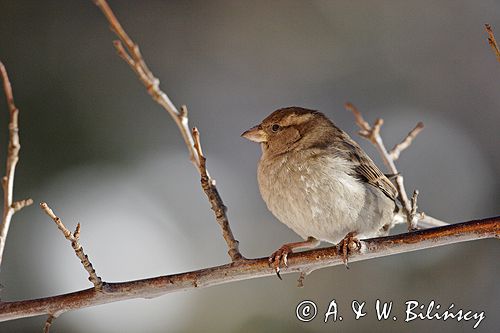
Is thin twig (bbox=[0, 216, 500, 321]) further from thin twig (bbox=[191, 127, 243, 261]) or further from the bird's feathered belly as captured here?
the bird's feathered belly

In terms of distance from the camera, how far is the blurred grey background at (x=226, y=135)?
580cm

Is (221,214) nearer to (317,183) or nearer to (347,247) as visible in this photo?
(347,247)

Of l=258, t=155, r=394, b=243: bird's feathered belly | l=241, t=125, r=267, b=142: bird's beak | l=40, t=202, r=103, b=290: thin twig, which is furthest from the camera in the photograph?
l=241, t=125, r=267, b=142: bird's beak

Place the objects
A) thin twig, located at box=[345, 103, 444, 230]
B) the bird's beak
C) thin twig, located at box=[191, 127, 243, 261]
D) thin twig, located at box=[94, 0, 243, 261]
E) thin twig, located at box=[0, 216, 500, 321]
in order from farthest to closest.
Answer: the bird's beak
thin twig, located at box=[345, 103, 444, 230]
thin twig, located at box=[191, 127, 243, 261]
thin twig, located at box=[0, 216, 500, 321]
thin twig, located at box=[94, 0, 243, 261]

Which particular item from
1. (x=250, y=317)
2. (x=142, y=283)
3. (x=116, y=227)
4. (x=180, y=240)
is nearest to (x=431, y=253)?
(x=250, y=317)

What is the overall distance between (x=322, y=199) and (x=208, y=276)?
946mm

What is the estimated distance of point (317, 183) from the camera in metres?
3.92

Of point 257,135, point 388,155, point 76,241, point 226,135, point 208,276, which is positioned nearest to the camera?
point 76,241

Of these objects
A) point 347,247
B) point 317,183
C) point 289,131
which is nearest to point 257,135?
point 289,131

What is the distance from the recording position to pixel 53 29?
6.65 meters

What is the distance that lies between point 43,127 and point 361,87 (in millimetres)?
3176

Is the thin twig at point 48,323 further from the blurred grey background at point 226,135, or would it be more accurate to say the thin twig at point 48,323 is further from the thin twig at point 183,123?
the blurred grey background at point 226,135

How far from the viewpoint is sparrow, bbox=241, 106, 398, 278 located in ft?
12.8

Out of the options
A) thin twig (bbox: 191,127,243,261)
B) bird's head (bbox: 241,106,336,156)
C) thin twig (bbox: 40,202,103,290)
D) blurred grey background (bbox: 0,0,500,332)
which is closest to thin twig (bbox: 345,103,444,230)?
bird's head (bbox: 241,106,336,156)
